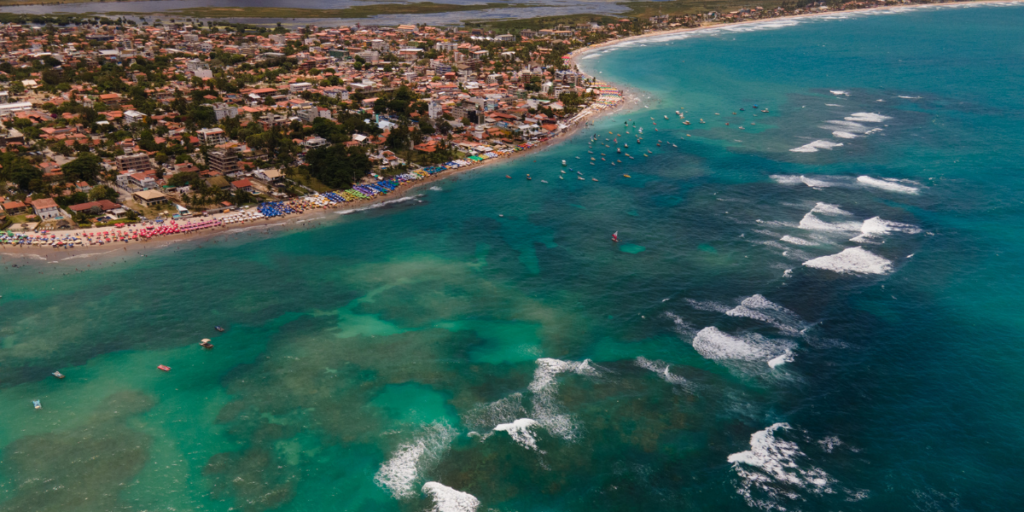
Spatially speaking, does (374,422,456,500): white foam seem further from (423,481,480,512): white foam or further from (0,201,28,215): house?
(0,201,28,215): house

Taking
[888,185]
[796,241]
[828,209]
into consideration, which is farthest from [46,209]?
[888,185]

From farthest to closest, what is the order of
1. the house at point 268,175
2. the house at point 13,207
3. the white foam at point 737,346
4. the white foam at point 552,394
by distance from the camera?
the house at point 268,175 → the house at point 13,207 → the white foam at point 737,346 → the white foam at point 552,394

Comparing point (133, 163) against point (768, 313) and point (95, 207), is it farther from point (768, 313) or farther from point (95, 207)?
point (768, 313)

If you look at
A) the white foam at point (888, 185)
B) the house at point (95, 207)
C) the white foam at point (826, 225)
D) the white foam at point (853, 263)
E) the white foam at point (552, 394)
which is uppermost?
the house at point (95, 207)

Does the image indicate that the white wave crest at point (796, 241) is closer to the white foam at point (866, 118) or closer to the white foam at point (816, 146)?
the white foam at point (816, 146)

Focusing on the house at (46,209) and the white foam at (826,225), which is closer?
the white foam at (826,225)

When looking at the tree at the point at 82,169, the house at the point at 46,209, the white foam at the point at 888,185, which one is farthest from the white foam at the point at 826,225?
the tree at the point at 82,169

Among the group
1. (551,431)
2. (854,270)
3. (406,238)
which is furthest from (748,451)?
(406,238)
